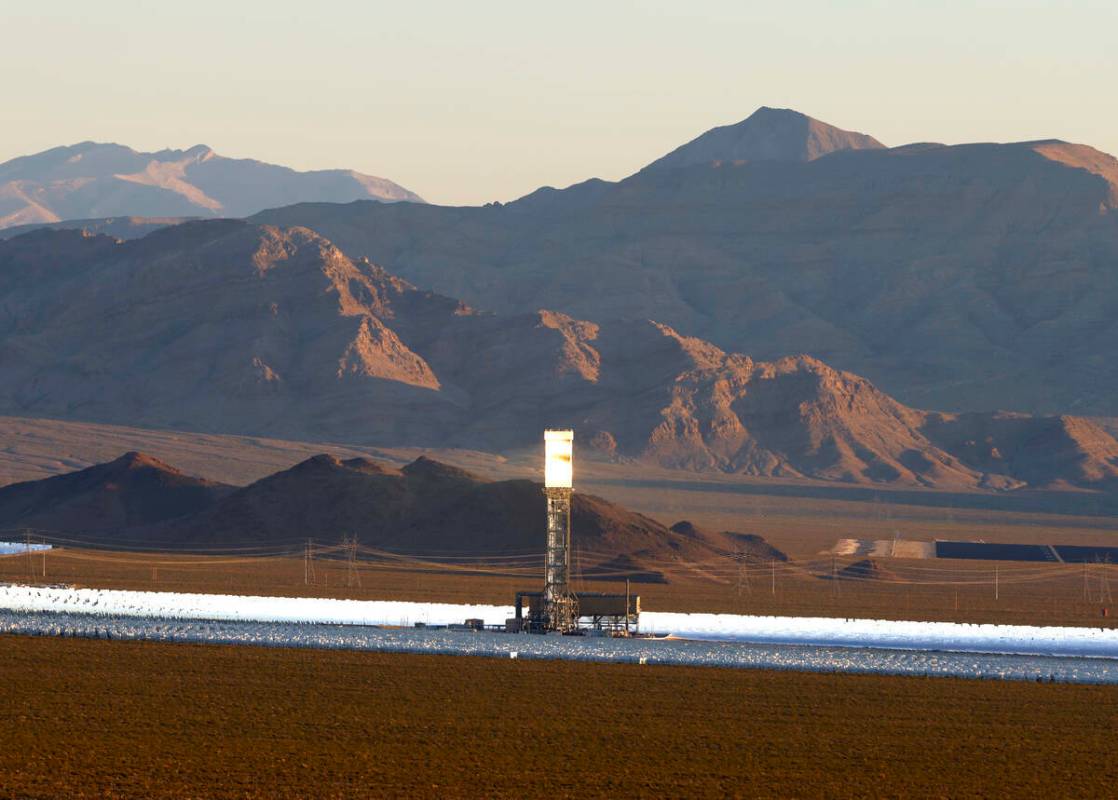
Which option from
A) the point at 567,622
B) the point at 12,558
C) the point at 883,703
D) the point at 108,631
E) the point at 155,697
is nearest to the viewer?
the point at 155,697

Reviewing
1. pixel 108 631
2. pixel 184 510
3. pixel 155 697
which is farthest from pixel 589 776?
pixel 184 510

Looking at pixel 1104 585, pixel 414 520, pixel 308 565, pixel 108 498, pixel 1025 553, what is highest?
pixel 108 498

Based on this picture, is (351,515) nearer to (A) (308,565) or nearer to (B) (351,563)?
(A) (308,565)

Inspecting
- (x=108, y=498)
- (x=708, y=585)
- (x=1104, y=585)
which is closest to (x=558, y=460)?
(x=708, y=585)

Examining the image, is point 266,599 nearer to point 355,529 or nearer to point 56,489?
point 355,529

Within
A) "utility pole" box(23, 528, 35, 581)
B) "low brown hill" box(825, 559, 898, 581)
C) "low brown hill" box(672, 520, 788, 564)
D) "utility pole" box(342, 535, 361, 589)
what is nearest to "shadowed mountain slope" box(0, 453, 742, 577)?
"low brown hill" box(672, 520, 788, 564)

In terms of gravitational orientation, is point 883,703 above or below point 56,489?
below

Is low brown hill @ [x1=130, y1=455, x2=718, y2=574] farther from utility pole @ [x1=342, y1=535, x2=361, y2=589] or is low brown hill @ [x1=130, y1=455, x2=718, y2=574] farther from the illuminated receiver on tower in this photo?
the illuminated receiver on tower
